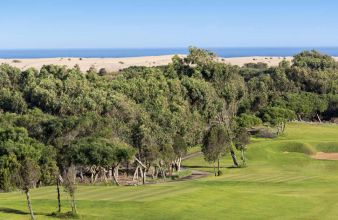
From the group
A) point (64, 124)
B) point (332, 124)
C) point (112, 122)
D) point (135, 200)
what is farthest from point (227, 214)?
point (332, 124)

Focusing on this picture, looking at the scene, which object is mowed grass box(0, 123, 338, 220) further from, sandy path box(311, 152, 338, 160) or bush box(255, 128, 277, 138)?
bush box(255, 128, 277, 138)

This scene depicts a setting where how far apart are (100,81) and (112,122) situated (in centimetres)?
2260

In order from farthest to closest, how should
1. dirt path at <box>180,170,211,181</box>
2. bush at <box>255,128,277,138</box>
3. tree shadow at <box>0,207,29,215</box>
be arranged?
1. bush at <box>255,128,277,138</box>
2. dirt path at <box>180,170,211,181</box>
3. tree shadow at <box>0,207,29,215</box>

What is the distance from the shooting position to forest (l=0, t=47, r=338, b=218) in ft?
195

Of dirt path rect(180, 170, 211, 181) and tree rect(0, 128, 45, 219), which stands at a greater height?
tree rect(0, 128, 45, 219)

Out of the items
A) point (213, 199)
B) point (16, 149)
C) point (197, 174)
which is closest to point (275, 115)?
point (197, 174)

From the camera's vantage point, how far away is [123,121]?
3019 inches

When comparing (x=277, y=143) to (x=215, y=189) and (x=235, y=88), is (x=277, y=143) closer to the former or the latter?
(x=235, y=88)

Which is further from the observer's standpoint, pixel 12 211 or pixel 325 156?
pixel 325 156

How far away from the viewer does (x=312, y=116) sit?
13612cm

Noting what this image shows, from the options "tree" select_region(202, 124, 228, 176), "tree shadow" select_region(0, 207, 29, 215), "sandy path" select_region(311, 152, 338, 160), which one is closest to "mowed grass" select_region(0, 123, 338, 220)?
"tree shadow" select_region(0, 207, 29, 215)

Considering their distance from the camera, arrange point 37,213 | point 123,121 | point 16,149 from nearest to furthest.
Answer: point 37,213 → point 16,149 → point 123,121

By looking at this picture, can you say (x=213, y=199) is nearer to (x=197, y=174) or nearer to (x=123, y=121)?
(x=197, y=174)

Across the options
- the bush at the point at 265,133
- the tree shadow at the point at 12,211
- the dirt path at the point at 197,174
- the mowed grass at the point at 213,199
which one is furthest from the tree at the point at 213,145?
the bush at the point at 265,133
